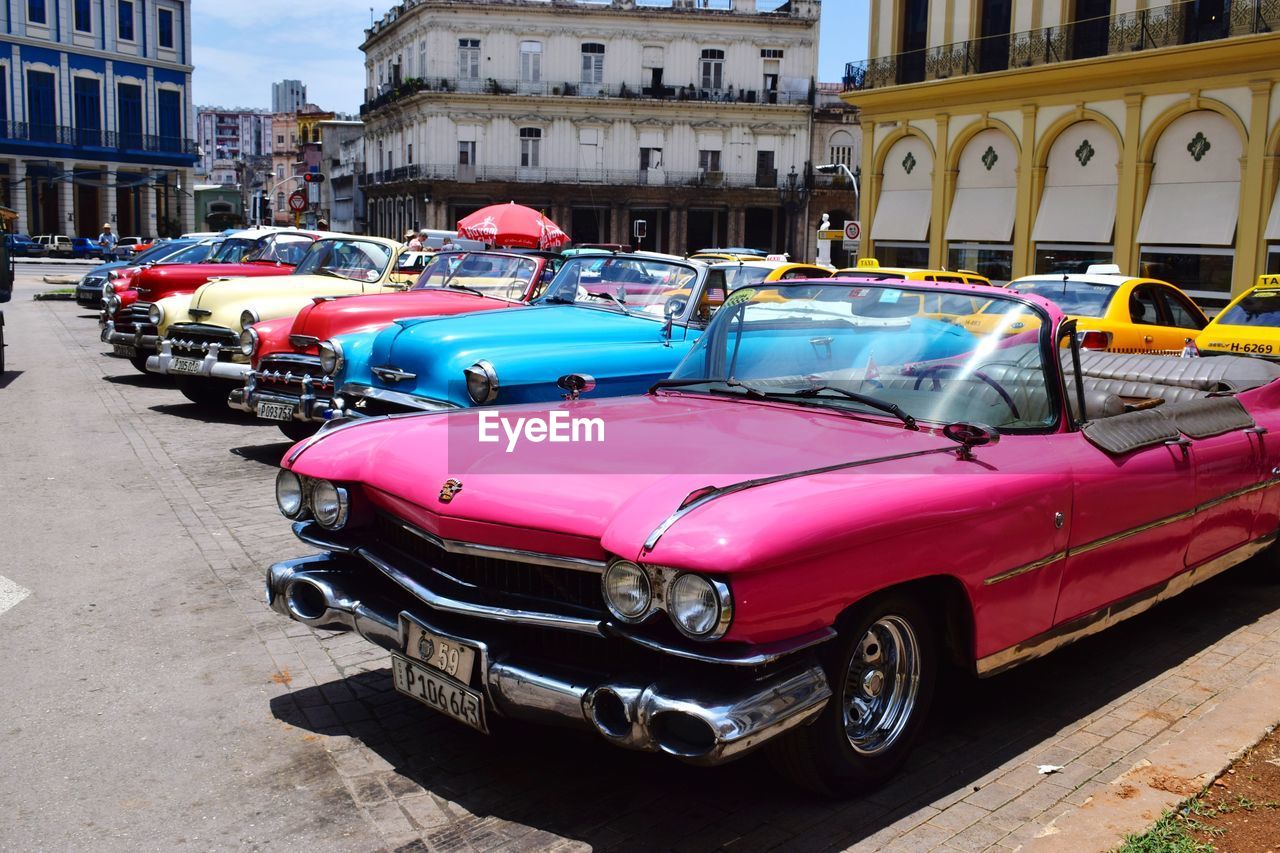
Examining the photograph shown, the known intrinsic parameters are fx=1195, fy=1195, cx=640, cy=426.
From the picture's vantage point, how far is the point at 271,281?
1227cm

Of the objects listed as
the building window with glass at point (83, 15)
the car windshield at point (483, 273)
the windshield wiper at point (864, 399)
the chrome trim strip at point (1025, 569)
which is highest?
the building window with glass at point (83, 15)

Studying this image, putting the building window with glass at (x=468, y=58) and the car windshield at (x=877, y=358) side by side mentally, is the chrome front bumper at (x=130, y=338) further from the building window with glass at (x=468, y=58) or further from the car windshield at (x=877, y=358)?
the building window with glass at (x=468, y=58)

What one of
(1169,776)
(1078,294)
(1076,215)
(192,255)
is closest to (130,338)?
(192,255)

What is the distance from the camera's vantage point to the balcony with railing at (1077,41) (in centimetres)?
2444

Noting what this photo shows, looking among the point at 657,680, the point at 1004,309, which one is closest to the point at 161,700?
the point at 657,680

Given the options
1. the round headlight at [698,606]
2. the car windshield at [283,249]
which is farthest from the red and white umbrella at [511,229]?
the round headlight at [698,606]

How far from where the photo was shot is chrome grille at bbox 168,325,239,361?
452 inches

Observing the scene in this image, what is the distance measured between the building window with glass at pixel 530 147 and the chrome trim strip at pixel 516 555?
58.0 meters

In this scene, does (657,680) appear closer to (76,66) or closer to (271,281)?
(271,281)

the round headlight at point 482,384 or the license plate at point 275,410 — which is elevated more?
the round headlight at point 482,384

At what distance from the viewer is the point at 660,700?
3.29 metres

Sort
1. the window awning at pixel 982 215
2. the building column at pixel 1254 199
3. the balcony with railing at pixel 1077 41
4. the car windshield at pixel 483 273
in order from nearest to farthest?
the car windshield at pixel 483 273 < the building column at pixel 1254 199 < the balcony with railing at pixel 1077 41 < the window awning at pixel 982 215

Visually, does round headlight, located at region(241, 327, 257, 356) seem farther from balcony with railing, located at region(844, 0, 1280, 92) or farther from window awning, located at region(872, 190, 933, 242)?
window awning, located at region(872, 190, 933, 242)

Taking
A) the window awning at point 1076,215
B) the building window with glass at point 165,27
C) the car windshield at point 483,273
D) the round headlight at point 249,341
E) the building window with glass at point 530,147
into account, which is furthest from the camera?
the building window with glass at point 165,27
